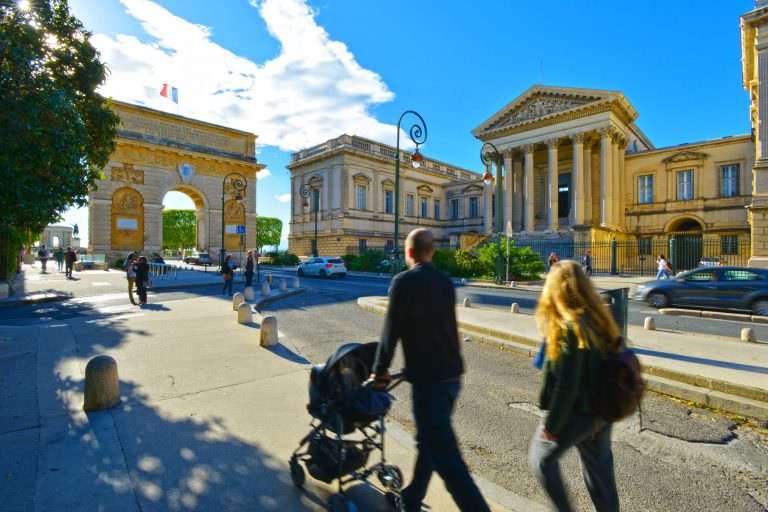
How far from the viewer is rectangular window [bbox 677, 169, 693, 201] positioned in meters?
33.2

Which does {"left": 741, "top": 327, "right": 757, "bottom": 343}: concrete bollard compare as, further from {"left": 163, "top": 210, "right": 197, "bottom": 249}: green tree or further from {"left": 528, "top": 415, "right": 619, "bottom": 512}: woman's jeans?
{"left": 163, "top": 210, "right": 197, "bottom": 249}: green tree

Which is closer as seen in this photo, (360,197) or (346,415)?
(346,415)

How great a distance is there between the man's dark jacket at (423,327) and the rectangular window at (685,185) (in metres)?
40.2

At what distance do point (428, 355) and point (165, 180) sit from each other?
34.9 meters

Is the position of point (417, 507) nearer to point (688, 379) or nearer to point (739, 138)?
point (688, 379)

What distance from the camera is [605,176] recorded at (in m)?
32.9

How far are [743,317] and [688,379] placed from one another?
784 centimetres

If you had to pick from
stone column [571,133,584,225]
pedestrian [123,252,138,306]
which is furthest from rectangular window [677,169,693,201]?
pedestrian [123,252,138,306]

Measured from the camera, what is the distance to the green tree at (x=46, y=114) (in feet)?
27.9

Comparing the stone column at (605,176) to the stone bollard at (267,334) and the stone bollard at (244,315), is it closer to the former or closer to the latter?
the stone bollard at (244,315)

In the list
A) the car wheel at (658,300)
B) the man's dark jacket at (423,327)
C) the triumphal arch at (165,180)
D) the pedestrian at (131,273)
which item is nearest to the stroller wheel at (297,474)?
the man's dark jacket at (423,327)

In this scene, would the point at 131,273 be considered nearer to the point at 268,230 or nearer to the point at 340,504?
the point at 340,504

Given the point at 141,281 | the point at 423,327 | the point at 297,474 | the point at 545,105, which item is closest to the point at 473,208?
the point at 545,105

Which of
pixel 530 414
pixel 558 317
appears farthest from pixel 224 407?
pixel 558 317
